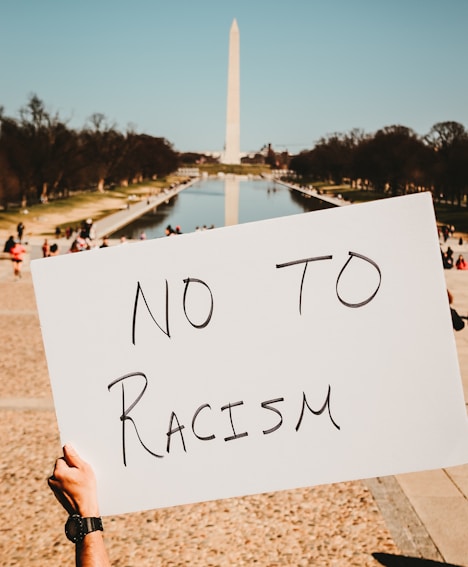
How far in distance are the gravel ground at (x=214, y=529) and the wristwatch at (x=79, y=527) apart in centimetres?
304

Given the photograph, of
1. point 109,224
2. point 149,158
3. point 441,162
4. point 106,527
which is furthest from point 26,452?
point 149,158

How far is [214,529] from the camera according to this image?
4.87 metres

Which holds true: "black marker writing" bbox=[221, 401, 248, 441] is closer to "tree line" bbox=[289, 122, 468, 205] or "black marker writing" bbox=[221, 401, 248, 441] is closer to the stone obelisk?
"tree line" bbox=[289, 122, 468, 205]

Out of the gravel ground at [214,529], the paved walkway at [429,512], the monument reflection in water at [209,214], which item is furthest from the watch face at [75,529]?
the monument reflection in water at [209,214]

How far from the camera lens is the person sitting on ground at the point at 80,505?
1658 mm

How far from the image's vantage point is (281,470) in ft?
6.63

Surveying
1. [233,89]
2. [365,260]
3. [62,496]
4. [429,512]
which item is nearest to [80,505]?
[62,496]

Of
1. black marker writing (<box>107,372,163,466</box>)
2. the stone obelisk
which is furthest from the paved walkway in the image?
the stone obelisk

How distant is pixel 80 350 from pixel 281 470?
2.77ft

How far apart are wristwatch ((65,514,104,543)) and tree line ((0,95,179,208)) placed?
51326mm

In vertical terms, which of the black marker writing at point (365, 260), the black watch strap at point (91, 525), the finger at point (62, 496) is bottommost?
the black watch strap at point (91, 525)

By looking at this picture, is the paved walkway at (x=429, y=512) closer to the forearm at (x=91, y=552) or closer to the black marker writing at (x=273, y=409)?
the black marker writing at (x=273, y=409)

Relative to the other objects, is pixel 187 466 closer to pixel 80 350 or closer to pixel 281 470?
pixel 281 470

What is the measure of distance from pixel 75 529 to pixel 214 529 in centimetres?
350
